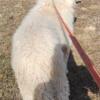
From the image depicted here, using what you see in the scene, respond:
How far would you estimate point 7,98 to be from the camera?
4.72m

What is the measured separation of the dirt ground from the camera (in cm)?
481

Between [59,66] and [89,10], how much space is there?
3.99 m

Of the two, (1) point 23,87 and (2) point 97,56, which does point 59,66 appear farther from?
(2) point 97,56

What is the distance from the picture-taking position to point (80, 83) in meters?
4.95

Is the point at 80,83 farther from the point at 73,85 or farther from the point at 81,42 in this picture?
the point at 81,42

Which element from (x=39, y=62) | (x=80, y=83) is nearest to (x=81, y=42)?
(x=80, y=83)

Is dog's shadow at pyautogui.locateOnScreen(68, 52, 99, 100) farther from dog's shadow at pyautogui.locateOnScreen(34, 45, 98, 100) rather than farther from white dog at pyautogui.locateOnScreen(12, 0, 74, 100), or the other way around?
white dog at pyautogui.locateOnScreen(12, 0, 74, 100)

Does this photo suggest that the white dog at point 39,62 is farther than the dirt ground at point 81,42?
No

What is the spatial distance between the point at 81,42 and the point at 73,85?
4.51 ft

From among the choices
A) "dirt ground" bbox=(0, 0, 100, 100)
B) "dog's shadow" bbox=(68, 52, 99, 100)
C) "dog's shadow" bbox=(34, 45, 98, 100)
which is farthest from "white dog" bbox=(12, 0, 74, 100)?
"dirt ground" bbox=(0, 0, 100, 100)

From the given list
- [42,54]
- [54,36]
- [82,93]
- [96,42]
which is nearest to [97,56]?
[96,42]

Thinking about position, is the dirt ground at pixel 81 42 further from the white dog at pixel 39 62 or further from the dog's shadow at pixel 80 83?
the white dog at pixel 39 62

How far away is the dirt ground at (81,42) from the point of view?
481 cm

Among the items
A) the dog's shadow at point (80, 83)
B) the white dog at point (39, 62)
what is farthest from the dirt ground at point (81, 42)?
the white dog at point (39, 62)
